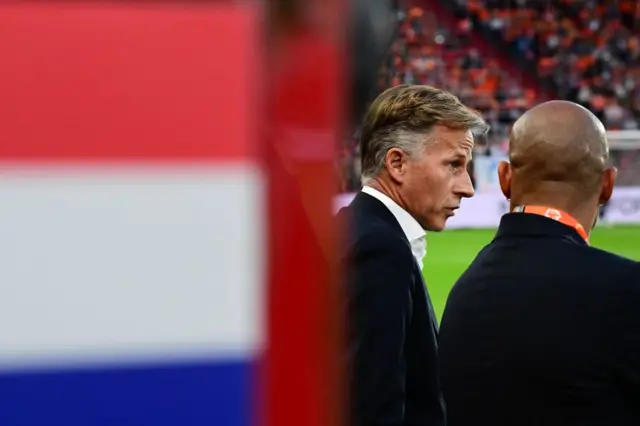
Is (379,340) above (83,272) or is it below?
below

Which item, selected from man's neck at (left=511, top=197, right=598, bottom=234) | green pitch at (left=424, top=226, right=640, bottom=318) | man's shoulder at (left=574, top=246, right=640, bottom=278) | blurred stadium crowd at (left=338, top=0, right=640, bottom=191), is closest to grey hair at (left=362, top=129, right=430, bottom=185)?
man's neck at (left=511, top=197, right=598, bottom=234)

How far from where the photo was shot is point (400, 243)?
230 centimetres

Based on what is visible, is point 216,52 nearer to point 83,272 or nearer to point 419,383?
point 83,272

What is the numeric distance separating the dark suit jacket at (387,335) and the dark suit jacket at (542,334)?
0.10m

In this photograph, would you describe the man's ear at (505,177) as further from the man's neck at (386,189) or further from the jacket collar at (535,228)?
the man's neck at (386,189)

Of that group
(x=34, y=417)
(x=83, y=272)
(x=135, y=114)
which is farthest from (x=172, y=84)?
(x=34, y=417)

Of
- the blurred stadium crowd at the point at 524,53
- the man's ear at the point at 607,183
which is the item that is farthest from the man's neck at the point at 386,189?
the blurred stadium crowd at the point at 524,53

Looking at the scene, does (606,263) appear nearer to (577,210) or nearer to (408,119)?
(577,210)

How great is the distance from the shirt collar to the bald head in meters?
0.28

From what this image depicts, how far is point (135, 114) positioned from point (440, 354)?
5.91ft

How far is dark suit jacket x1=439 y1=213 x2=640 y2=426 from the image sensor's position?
211 cm

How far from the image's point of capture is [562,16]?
22766mm

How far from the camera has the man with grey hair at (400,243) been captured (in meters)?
2.22

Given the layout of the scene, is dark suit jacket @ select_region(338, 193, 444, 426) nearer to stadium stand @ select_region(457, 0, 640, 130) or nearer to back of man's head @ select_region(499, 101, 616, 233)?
back of man's head @ select_region(499, 101, 616, 233)
